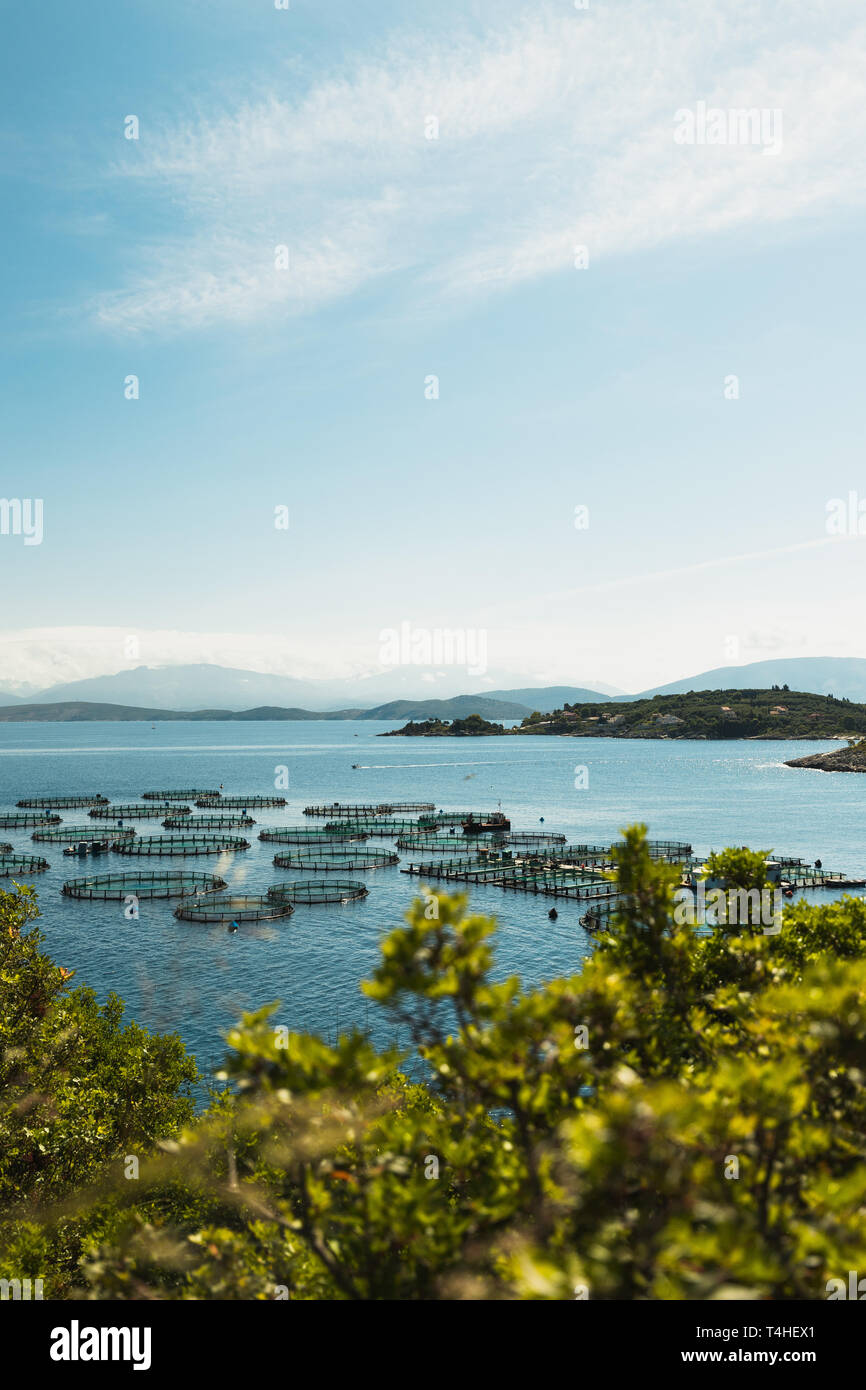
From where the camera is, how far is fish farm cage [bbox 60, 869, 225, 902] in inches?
3711

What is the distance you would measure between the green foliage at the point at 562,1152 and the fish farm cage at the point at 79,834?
128 m

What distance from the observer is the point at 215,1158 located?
1057 inches

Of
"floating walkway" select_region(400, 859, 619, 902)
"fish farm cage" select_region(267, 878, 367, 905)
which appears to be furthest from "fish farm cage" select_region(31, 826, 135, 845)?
"floating walkway" select_region(400, 859, 619, 902)

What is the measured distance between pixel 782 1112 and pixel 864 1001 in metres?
2.74

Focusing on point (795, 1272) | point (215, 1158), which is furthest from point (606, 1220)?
point (215, 1158)

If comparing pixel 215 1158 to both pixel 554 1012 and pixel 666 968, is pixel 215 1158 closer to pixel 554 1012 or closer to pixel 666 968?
pixel 666 968

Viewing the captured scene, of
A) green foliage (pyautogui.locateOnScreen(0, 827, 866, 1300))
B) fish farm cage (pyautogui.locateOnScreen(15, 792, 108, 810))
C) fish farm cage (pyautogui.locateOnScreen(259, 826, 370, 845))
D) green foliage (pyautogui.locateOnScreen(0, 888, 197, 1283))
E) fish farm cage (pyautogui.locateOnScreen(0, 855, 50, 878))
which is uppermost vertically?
green foliage (pyautogui.locateOnScreen(0, 827, 866, 1300))

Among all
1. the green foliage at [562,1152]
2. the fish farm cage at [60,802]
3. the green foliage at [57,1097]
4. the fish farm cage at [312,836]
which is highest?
the green foliage at [562,1152]

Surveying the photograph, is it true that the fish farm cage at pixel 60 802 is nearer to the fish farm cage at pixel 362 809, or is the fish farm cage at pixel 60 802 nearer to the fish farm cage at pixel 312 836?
the fish farm cage at pixel 362 809

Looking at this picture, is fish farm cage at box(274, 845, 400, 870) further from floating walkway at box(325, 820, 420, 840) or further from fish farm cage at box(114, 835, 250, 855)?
floating walkway at box(325, 820, 420, 840)

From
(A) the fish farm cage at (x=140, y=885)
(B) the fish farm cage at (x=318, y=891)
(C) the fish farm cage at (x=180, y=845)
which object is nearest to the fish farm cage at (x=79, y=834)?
(C) the fish farm cage at (x=180, y=845)

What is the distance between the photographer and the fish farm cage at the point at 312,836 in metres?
129

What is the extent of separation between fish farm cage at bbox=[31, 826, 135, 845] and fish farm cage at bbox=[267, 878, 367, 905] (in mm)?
45187

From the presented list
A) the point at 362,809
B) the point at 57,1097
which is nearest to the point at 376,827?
the point at 362,809
